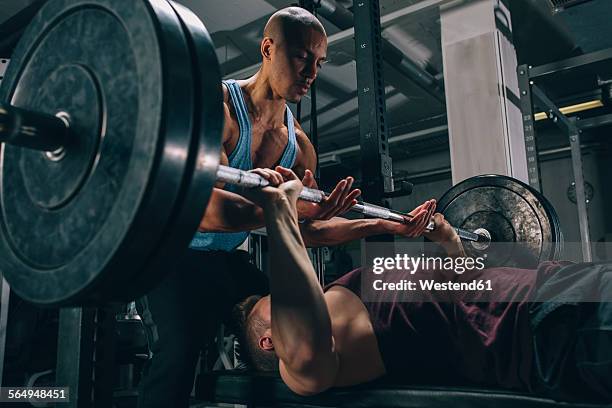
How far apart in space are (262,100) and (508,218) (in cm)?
111

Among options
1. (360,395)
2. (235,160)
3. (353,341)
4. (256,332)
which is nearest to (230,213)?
(235,160)

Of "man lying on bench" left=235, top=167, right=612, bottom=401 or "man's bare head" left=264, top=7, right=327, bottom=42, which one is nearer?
"man lying on bench" left=235, top=167, right=612, bottom=401

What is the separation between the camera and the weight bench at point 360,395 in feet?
3.52

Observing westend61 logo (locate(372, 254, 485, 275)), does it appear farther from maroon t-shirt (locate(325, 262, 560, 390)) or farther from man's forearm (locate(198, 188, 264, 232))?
man's forearm (locate(198, 188, 264, 232))

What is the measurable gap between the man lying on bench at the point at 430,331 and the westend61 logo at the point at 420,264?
3.8 inches

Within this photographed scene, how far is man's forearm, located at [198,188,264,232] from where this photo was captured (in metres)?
1.40

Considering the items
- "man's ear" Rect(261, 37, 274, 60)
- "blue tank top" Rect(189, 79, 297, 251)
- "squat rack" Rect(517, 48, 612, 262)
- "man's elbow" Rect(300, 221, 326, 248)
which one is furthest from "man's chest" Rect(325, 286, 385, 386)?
"squat rack" Rect(517, 48, 612, 262)

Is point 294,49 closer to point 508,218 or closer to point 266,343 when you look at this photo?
point 266,343

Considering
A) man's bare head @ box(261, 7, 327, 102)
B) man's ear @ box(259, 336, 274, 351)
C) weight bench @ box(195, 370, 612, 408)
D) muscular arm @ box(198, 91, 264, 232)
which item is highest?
man's bare head @ box(261, 7, 327, 102)

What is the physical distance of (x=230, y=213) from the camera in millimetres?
1407

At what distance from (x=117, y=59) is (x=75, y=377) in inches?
33.6

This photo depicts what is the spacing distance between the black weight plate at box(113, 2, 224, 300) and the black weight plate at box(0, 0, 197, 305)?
0.02 m

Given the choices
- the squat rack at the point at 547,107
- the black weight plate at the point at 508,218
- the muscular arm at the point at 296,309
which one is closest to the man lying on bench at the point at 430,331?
the muscular arm at the point at 296,309

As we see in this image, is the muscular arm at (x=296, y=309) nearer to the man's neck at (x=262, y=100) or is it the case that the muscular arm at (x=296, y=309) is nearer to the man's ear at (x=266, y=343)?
the man's ear at (x=266, y=343)
